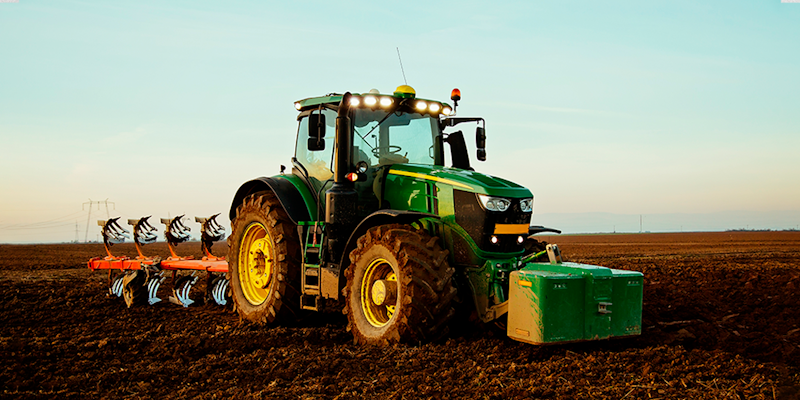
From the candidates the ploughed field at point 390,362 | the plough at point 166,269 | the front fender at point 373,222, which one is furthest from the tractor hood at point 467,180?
the plough at point 166,269

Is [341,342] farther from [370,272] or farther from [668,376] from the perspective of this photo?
[668,376]

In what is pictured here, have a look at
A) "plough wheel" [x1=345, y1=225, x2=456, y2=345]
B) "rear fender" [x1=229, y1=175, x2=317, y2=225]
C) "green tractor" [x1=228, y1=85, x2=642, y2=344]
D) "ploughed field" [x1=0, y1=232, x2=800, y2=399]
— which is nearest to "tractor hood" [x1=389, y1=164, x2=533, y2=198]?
"green tractor" [x1=228, y1=85, x2=642, y2=344]

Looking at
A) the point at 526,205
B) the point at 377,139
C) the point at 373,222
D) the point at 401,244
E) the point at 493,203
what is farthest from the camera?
the point at 377,139

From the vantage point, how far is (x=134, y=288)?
10.3m

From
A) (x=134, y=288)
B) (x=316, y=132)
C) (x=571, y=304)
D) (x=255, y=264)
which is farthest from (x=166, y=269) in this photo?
(x=571, y=304)

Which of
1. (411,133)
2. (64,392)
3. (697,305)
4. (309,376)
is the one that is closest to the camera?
(64,392)

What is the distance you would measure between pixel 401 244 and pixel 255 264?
3308 millimetres

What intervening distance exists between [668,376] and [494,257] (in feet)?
6.03

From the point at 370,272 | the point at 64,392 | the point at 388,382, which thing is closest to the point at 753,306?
the point at 370,272

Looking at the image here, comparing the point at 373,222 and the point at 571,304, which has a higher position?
the point at 373,222

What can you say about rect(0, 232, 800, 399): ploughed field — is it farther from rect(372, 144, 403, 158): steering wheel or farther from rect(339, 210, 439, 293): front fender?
rect(372, 144, 403, 158): steering wheel

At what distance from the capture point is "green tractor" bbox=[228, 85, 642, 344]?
18.5 feet

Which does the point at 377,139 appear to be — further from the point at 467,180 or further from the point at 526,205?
the point at 526,205

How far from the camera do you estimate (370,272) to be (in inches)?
251
